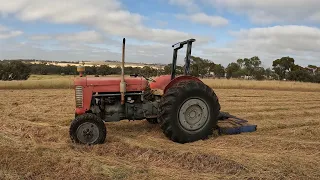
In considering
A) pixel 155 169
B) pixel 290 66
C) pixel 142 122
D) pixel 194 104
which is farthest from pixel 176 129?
pixel 290 66

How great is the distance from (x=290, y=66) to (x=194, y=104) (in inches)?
2665

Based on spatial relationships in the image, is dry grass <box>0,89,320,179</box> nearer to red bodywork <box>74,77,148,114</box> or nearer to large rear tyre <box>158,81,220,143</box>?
large rear tyre <box>158,81,220,143</box>

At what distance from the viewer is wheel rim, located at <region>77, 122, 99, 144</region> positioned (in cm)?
671

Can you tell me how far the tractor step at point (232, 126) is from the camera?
7.80 m

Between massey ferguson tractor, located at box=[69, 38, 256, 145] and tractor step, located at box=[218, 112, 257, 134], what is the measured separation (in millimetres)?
23

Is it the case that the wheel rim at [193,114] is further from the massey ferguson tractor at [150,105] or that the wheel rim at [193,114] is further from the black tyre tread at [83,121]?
the black tyre tread at [83,121]

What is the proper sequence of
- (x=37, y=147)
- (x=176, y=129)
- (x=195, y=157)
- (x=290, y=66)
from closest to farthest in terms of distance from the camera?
(x=195, y=157) → (x=37, y=147) → (x=176, y=129) → (x=290, y=66)

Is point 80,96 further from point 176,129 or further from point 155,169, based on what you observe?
point 155,169

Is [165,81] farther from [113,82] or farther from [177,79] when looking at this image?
[113,82]

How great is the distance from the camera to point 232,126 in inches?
322

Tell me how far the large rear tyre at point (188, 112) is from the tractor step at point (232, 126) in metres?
0.47

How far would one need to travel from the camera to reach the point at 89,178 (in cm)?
477

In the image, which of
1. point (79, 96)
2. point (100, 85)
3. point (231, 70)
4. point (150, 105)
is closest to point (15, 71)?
point (231, 70)

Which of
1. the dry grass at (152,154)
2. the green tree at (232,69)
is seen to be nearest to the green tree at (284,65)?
the green tree at (232,69)
